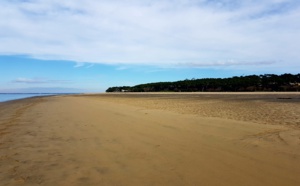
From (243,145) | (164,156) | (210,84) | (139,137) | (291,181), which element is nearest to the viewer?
(291,181)

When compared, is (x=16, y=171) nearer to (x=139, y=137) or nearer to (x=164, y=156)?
(x=164, y=156)

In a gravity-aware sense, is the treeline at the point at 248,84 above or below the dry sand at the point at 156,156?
above

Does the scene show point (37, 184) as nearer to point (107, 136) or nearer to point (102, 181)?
point (102, 181)

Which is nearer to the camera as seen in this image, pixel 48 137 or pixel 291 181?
pixel 291 181

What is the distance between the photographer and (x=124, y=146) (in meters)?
6.78

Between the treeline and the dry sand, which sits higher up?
the treeline

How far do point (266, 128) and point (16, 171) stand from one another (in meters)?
6.82

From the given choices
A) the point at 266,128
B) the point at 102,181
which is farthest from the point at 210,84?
the point at 102,181

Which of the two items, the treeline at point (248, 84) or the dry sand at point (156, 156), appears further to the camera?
the treeline at point (248, 84)

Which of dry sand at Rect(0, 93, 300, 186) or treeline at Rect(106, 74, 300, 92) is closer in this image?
dry sand at Rect(0, 93, 300, 186)

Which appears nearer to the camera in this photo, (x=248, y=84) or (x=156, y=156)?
(x=156, y=156)

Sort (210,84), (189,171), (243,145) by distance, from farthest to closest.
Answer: (210,84)
(243,145)
(189,171)

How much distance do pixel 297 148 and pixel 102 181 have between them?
4.15m

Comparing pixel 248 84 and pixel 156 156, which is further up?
pixel 248 84
